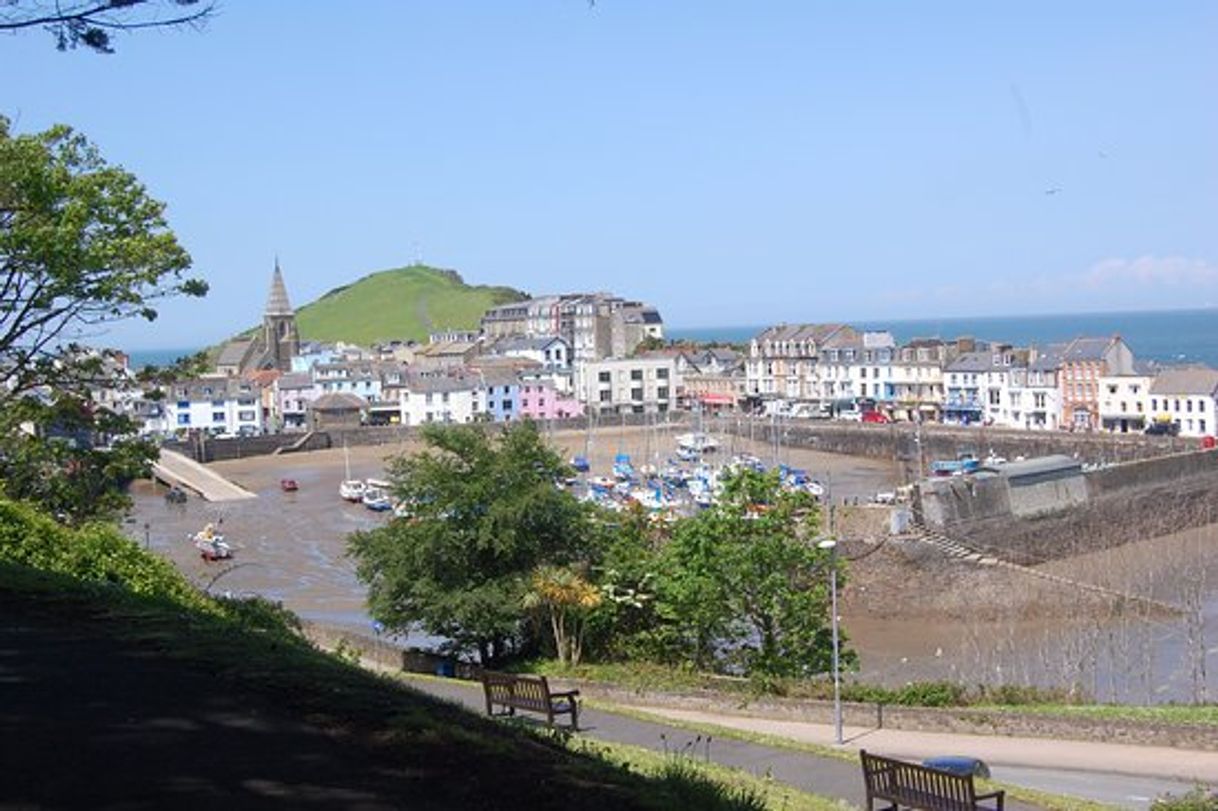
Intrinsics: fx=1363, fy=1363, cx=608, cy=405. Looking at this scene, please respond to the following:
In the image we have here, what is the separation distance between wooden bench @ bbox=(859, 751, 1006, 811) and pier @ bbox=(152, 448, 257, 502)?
169ft

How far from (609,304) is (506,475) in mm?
94460

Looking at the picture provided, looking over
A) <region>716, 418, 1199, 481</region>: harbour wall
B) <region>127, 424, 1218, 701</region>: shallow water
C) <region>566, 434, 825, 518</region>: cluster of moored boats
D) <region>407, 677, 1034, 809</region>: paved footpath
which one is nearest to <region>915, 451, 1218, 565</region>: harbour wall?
<region>127, 424, 1218, 701</region>: shallow water

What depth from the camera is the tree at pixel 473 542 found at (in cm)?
2061

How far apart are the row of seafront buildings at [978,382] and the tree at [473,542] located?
51256 mm

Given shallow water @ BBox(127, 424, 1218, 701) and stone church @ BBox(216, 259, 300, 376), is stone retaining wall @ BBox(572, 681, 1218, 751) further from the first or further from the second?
stone church @ BBox(216, 259, 300, 376)

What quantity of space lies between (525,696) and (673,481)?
46336mm

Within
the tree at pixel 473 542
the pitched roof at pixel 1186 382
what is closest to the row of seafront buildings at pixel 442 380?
the pitched roof at pixel 1186 382

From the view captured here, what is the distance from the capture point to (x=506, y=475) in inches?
838

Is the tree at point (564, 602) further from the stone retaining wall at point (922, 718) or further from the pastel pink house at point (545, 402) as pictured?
the pastel pink house at point (545, 402)

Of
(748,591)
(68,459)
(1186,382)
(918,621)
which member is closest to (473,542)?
(748,591)

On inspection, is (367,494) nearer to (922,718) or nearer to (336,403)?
(336,403)

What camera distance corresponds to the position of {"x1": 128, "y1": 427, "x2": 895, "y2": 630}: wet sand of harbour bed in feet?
123

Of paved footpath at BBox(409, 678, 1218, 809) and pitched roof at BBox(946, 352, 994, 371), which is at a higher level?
pitched roof at BBox(946, 352, 994, 371)

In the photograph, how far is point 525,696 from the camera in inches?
541
